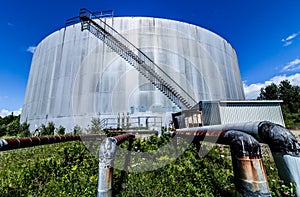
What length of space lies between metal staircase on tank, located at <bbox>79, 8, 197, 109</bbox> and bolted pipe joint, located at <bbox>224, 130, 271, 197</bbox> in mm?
10788

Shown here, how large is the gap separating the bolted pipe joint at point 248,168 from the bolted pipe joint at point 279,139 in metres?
0.24

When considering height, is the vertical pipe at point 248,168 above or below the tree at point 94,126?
below

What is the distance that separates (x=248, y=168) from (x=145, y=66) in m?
12.1

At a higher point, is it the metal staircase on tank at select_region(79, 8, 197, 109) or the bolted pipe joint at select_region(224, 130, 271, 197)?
the metal staircase on tank at select_region(79, 8, 197, 109)

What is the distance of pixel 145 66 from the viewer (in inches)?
→ 504

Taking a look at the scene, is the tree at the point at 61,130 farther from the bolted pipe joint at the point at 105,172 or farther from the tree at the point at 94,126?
the bolted pipe joint at the point at 105,172

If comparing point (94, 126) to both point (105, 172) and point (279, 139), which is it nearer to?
point (105, 172)

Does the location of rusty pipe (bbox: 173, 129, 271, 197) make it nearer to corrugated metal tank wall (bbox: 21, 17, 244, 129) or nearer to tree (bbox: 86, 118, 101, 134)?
tree (bbox: 86, 118, 101, 134)

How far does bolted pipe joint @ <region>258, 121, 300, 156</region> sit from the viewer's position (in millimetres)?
1331

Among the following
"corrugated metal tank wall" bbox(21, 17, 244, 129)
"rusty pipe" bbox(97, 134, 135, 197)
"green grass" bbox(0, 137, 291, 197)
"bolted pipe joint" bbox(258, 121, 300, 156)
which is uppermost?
"corrugated metal tank wall" bbox(21, 17, 244, 129)

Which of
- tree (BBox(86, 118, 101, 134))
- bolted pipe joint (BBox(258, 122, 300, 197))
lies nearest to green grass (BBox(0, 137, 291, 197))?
bolted pipe joint (BBox(258, 122, 300, 197))

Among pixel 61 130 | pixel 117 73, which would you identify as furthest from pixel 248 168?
pixel 61 130

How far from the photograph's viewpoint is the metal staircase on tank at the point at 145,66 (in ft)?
41.3

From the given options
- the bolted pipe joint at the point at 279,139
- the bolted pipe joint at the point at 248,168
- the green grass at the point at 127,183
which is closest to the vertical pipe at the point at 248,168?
the bolted pipe joint at the point at 248,168
